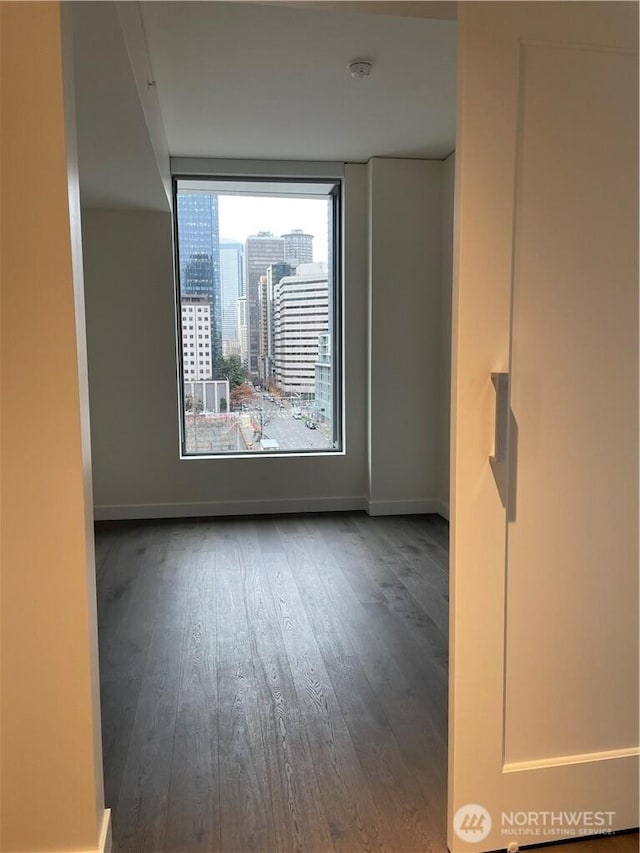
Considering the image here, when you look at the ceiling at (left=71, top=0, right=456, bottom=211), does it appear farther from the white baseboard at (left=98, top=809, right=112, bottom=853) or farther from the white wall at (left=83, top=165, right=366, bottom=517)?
the white baseboard at (left=98, top=809, right=112, bottom=853)

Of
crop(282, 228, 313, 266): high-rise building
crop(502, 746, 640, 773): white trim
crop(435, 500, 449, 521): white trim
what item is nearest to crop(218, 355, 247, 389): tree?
crop(282, 228, 313, 266): high-rise building

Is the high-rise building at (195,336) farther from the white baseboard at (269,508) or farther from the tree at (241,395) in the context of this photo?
the white baseboard at (269,508)

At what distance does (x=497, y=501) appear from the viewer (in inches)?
61.2

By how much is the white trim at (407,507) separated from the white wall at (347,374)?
0.04ft

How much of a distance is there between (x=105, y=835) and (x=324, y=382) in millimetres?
3921

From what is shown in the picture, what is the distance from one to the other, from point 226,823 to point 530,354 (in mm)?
1479

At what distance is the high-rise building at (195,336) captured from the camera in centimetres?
498

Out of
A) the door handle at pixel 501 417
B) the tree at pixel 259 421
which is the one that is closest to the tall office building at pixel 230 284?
the tree at pixel 259 421

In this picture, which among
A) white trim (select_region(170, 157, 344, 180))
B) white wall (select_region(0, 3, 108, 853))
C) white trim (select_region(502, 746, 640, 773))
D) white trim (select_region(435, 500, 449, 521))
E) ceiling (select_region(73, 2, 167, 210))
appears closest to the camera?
white wall (select_region(0, 3, 108, 853))

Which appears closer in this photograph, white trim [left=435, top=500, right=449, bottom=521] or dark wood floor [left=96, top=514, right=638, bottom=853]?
dark wood floor [left=96, top=514, right=638, bottom=853]

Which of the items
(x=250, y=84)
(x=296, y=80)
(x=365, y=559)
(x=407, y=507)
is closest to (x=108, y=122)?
(x=250, y=84)

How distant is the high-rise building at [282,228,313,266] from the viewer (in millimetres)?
5094

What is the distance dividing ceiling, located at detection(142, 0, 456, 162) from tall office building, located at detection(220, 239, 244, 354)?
28.6 inches

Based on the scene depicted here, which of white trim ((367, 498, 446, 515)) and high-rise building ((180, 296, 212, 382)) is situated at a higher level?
high-rise building ((180, 296, 212, 382))
